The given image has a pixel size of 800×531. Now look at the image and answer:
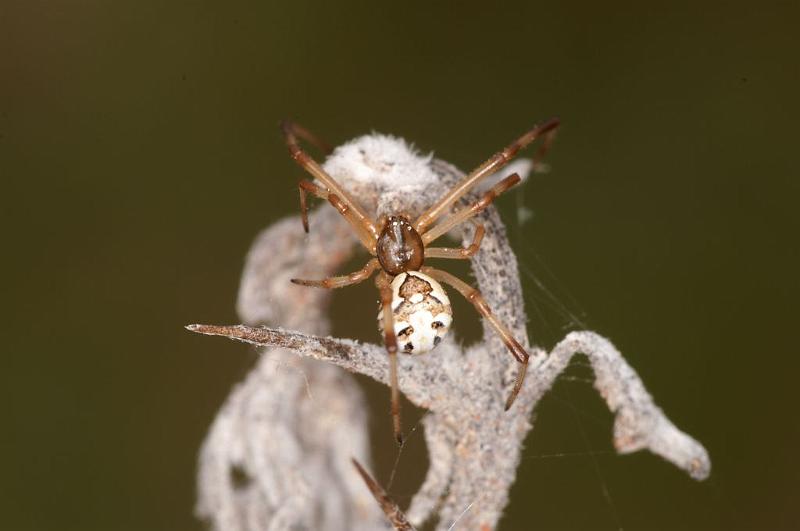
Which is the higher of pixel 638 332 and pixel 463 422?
pixel 638 332

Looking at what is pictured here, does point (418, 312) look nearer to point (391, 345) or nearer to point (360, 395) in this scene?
point (391, 345)

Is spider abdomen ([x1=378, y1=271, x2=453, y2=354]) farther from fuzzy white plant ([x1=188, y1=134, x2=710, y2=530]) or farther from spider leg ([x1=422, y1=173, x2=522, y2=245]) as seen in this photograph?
spider leg ([x1=422, y1=173, x2=522, y2=245])

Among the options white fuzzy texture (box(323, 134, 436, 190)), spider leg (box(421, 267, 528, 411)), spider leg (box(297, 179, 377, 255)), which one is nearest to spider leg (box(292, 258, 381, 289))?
spider leg (box(297, 179, 377, 255))

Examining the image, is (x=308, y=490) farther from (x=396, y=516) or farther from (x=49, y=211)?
(x=49, y=211)

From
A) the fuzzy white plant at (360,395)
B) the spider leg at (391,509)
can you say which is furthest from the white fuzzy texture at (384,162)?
the spider leg at (391,509)

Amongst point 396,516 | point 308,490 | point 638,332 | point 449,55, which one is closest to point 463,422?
point 396,516

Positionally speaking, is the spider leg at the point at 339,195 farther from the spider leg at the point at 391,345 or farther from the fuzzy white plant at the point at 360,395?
the spider leg at the point at 391,345
